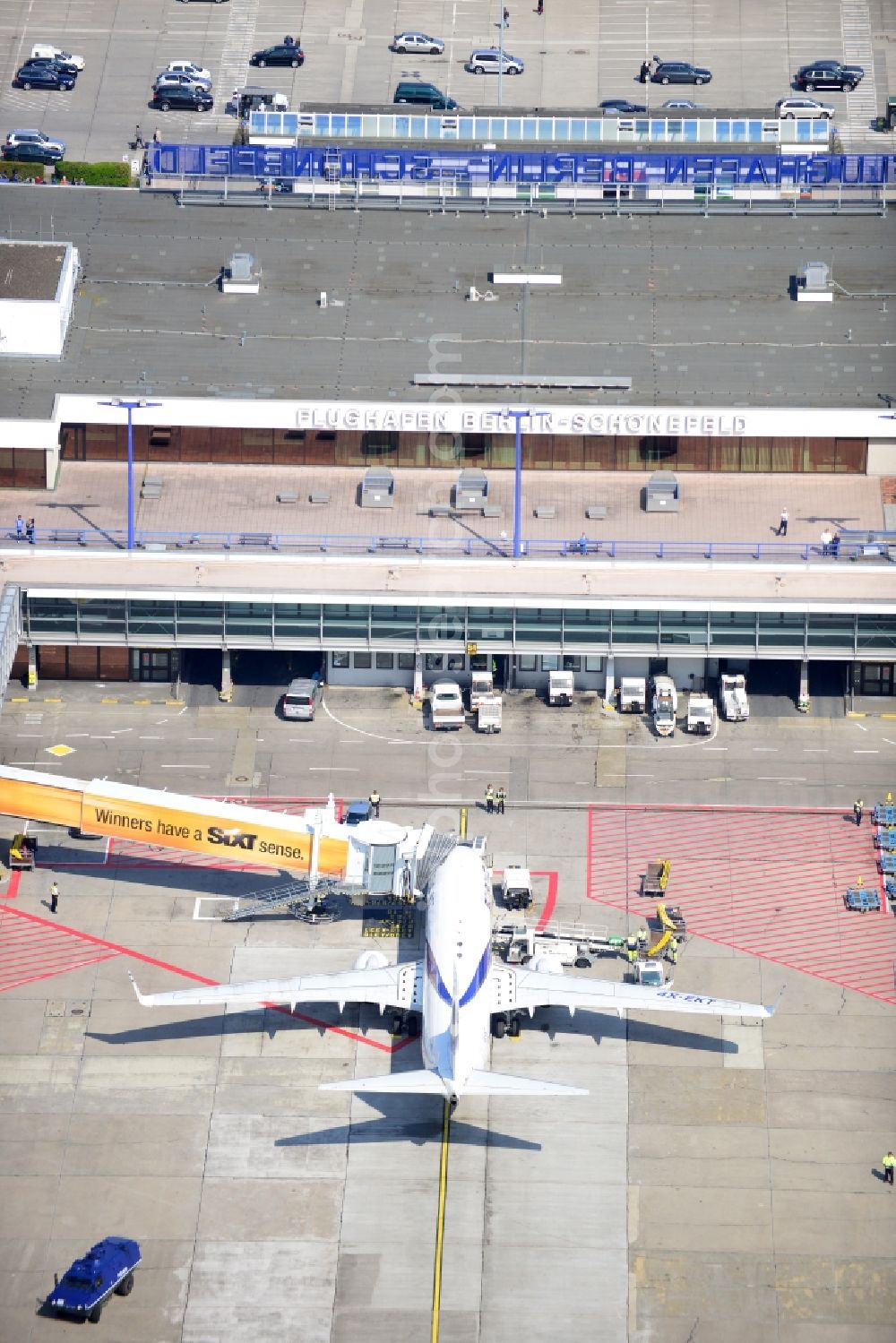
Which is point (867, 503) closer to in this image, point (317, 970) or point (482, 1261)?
point (317, 970)

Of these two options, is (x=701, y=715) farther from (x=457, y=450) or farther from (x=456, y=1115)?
(x=456, y=1115)

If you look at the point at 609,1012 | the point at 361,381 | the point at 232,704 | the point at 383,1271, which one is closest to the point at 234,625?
the point at 232,704

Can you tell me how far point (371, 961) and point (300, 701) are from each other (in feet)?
83.4

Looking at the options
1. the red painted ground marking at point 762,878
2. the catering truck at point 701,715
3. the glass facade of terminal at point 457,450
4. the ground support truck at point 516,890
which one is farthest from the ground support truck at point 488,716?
the glass facade of terminal at point 457,450

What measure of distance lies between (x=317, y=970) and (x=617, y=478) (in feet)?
150

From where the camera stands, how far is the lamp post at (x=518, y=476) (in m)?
188

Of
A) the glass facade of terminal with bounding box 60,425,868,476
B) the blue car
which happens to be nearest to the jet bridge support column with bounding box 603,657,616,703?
the glass facade of terminal with bounding box 60,425,868,476

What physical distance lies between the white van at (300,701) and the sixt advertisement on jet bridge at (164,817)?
18632 mm

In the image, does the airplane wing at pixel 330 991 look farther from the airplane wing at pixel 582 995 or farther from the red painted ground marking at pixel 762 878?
the red painted ground marking at pixel 762 878

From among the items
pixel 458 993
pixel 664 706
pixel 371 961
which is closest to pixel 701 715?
pixel 664 706

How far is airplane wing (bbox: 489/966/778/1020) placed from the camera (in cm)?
15688

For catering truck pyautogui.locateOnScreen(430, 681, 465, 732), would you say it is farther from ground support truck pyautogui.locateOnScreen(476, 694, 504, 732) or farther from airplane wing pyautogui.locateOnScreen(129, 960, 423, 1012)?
airplane wing pyautogui.locateOnScreen(129, 960, 423, 1012)

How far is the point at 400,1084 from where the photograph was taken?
14825 cm

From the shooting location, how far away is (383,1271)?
14938 cm
